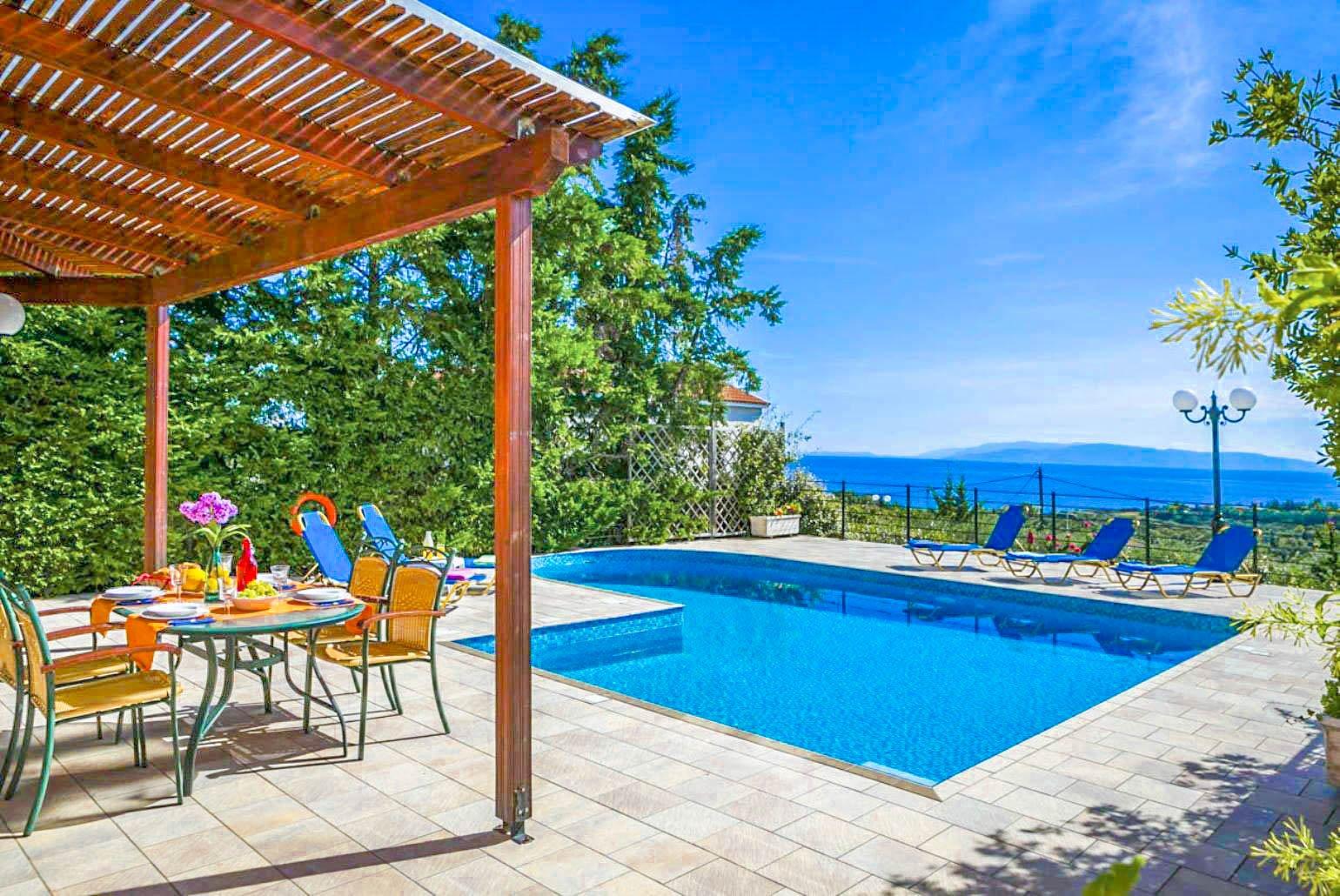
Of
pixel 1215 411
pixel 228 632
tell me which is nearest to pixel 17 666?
pixel 228 632

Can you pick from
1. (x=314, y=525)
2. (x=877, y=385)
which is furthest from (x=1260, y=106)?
(x=877, y=385)

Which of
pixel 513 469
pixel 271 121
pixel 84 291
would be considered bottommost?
pixel 513 469

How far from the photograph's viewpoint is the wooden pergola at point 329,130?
Answer: 3.14 metres

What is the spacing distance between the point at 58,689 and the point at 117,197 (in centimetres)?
281

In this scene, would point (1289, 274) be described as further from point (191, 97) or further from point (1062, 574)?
point (1062, 574)

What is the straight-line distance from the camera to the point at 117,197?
4938mm

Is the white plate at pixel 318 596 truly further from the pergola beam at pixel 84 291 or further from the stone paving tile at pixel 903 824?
the pergola beam at pixel 84 291

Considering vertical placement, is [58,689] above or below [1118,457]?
below

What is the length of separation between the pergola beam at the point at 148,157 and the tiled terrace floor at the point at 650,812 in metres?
2.88

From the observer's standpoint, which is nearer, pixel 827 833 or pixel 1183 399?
pixel 827 833

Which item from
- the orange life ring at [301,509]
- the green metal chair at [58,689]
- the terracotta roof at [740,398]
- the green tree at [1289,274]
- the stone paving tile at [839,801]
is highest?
the terracotta roof at [740,398]

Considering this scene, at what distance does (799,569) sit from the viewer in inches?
451

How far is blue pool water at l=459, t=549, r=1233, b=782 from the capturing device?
18.1 ft

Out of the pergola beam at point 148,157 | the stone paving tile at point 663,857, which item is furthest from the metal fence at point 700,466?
the stone paving tile at point 663,857
